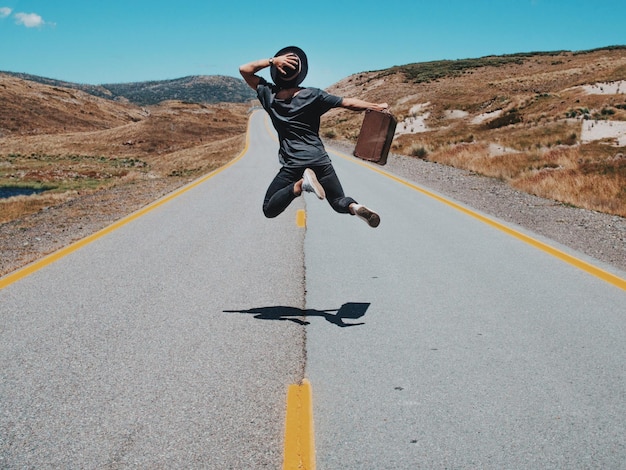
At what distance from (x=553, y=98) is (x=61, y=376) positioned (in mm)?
44883

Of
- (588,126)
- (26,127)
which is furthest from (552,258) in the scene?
(26,127)

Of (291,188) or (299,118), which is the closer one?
(299,118)

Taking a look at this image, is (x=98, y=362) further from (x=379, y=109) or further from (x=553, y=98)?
(x=553, y=98)

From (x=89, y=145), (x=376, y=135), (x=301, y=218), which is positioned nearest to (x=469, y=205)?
(x=301, y=218)

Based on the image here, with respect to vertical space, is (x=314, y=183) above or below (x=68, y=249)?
above

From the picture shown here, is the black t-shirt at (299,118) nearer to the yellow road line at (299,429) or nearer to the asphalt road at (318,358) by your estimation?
the asphalt road at (318,358)

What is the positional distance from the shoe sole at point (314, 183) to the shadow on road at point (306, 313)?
1.19m

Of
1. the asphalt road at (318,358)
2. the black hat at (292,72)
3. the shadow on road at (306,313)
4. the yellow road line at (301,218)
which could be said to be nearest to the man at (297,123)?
the black hat at (292,72)

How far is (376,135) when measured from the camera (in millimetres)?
5297

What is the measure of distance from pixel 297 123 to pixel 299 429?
271 cm

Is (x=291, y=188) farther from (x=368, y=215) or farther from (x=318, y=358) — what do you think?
(x=318, y=358)

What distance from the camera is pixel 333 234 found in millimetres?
9570

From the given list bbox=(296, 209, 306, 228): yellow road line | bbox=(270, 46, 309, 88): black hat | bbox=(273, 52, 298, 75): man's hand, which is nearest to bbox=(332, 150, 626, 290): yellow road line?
bbox=(296, 209, 306, 228): yellow road line

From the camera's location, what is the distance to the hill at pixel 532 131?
16.4 m
